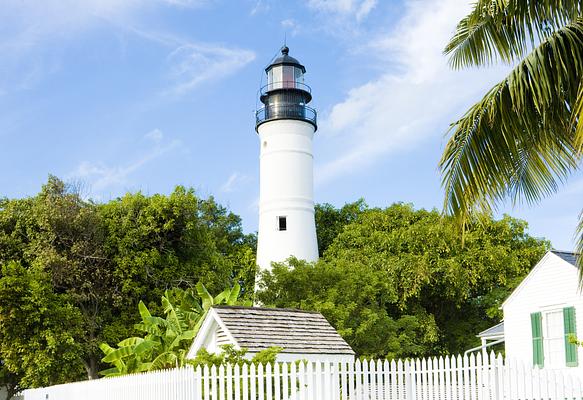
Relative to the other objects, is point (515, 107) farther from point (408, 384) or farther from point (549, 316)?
point (549, 316)

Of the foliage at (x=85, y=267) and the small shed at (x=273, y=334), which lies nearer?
the small shed at (x=273, y=334)

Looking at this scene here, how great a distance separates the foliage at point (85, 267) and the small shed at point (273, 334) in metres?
10.2

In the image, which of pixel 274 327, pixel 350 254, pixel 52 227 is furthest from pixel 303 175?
pixel 274 327

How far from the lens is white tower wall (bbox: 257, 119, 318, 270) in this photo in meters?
34.7

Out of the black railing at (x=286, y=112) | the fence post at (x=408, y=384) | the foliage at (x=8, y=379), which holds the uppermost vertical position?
the black railing at (x=286, y=112)

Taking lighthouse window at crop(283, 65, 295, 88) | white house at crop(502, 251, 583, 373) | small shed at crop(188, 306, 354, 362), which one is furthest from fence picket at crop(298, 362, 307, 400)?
lighthouse window at crop(283, 65, 295, 88)

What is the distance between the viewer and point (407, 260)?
3431 cm

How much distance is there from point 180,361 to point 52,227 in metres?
10.3

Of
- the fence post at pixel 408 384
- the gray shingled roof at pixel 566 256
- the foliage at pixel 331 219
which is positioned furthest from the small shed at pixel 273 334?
the foliage at pixel 331 219

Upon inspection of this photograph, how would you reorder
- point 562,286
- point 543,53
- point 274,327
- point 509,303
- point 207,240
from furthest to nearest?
point 207,240, point 509,303, point 562,286, point 274,327, point 543,53

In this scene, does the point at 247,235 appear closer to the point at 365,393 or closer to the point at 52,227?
the point at 52,227

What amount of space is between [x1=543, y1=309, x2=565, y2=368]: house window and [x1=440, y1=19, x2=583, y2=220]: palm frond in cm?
1053

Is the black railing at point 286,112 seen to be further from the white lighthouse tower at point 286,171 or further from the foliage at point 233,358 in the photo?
the foliage at point 233,358

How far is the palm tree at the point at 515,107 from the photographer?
9523 mm
